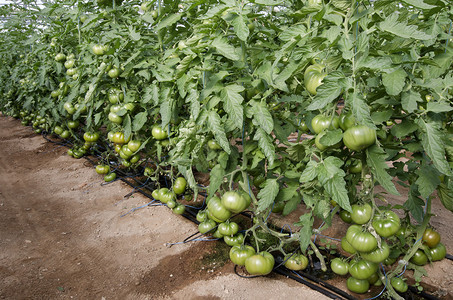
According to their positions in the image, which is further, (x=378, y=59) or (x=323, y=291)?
(x=323, y=291)

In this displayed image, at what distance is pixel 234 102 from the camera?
160cm

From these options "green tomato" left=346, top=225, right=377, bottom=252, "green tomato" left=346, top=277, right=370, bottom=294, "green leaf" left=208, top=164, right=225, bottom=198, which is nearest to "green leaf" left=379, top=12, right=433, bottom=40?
"green tomato" left=346, top=225, right=377, bottom=252

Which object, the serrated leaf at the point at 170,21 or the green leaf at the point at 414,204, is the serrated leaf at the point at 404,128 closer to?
the green leaf at the point at 414,204

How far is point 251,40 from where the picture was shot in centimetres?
186

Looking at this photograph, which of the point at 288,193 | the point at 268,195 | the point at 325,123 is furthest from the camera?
the point at 288,193

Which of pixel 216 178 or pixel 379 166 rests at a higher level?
pixel 379 166

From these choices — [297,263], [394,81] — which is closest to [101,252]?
[297,263]

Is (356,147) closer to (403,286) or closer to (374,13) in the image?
(374,13)

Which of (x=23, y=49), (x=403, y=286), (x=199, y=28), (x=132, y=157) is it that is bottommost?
(x=403, y=286)

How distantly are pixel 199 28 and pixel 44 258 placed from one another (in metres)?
2.18

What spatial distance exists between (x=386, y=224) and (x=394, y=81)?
2.27 feet

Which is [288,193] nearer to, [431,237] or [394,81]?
[394,81]

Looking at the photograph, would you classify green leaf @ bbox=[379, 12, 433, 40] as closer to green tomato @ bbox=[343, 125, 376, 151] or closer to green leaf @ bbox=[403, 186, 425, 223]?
green tomato @ bbox=[343, 125, 376, 151]

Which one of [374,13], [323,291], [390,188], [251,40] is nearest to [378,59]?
[374,13]
